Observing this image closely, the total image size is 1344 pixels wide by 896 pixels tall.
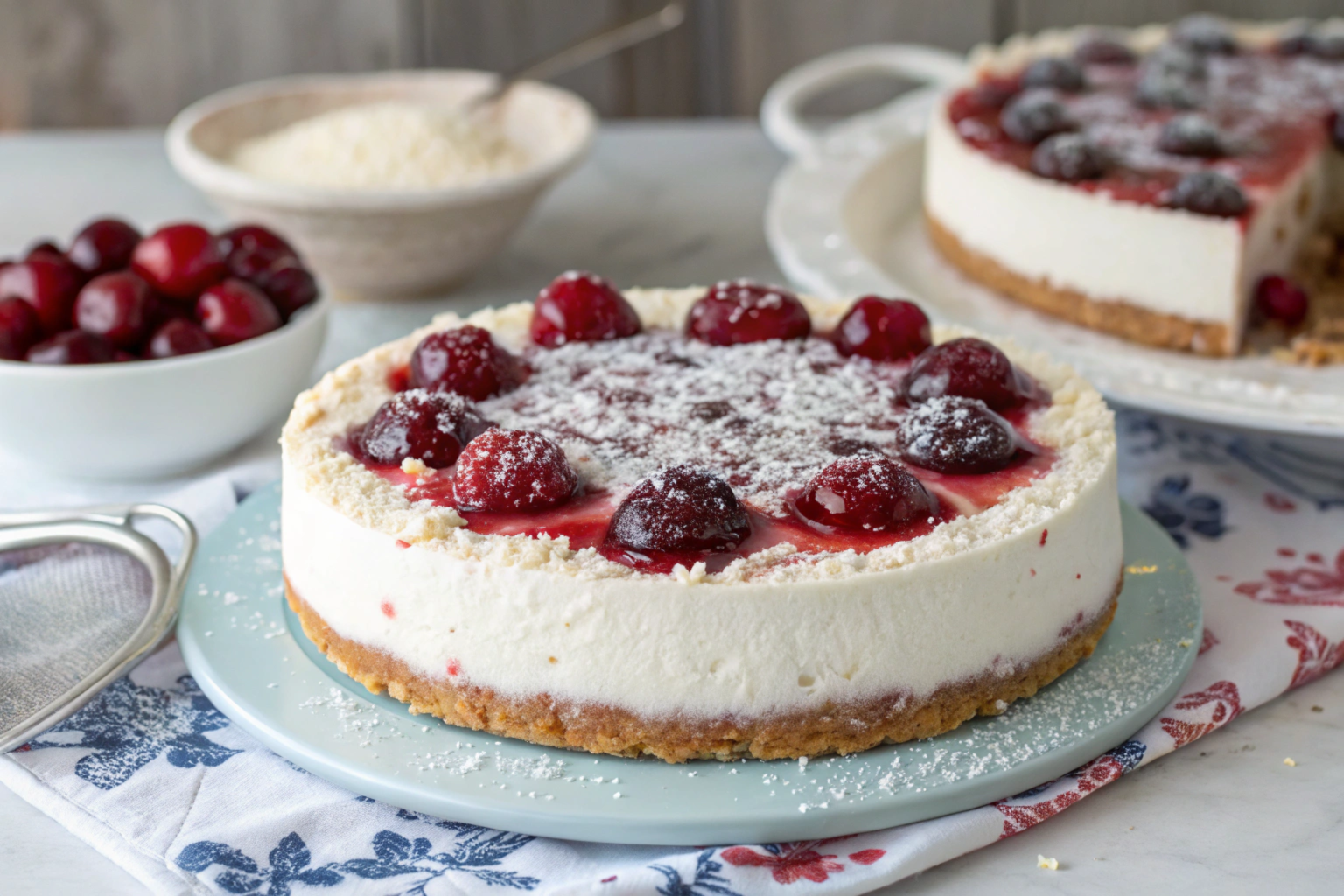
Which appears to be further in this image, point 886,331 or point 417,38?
point 417,38

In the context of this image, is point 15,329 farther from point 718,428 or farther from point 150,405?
point 718,428

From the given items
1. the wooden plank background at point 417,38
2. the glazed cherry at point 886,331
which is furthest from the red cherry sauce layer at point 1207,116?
the wooden plank background at point 417,38

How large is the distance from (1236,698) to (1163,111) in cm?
174

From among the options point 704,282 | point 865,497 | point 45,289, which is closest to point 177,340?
point 45,289

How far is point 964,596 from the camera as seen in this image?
141 centimetres

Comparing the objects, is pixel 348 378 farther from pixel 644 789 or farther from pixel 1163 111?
pixel 1163 111

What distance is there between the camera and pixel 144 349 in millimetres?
2100

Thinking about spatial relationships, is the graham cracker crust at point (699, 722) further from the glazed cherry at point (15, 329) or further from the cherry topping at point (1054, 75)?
the cherry topping at point (1054, 75)

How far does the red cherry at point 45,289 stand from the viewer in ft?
6.83

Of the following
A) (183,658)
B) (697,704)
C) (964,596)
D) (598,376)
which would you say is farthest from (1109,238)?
(183,658)

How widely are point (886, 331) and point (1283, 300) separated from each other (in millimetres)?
1074

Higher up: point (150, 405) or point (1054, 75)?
point (1054, 75)

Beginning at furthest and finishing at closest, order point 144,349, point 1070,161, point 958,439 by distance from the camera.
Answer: point 1070,161 < point 144,349 < point 958,439

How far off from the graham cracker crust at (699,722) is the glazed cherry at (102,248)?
1.03 m
